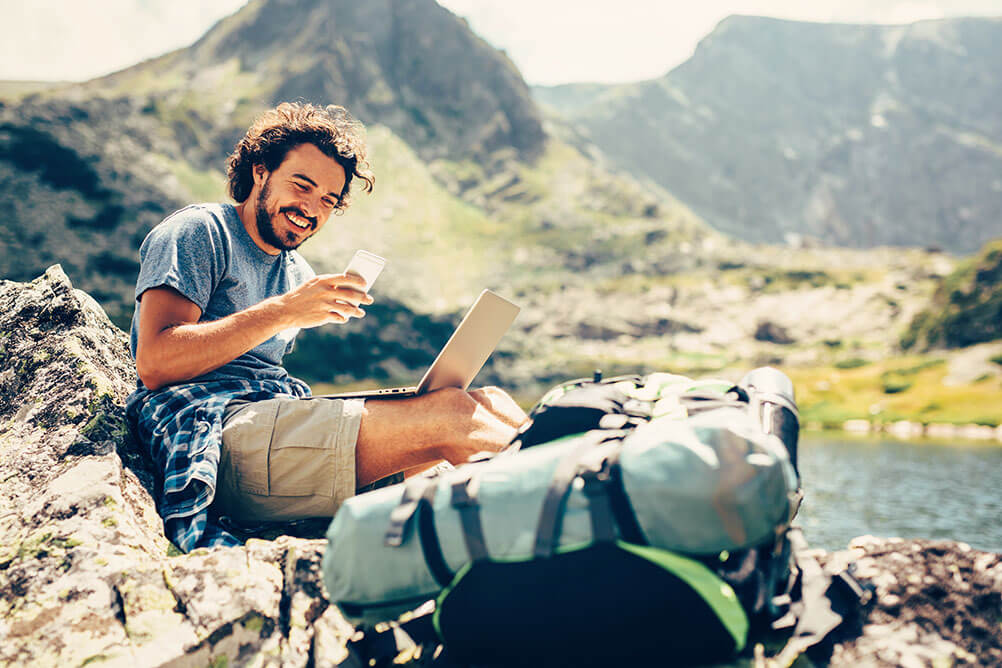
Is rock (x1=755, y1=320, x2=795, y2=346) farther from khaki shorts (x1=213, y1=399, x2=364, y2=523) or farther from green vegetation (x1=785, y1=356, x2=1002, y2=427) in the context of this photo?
khaki shorts (x1=213, y1=399, x2=364, y2=523)

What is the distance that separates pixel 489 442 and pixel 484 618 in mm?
1499

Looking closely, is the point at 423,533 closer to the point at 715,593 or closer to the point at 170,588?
the point at 715,593

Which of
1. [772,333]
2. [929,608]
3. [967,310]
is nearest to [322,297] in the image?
[929,608]

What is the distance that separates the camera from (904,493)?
3272 cm

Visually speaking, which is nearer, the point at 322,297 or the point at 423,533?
the point at 423,533

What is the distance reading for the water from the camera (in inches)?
1013

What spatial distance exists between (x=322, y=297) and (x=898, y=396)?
247ft

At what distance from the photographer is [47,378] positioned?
4.68m

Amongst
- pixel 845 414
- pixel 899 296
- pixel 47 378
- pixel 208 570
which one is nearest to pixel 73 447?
pixel 47 378

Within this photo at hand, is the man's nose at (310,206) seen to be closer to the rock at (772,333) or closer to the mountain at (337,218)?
the mountain at (337,218)

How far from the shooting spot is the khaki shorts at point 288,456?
158 inches

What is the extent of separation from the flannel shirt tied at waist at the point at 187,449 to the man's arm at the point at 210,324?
0.75ft

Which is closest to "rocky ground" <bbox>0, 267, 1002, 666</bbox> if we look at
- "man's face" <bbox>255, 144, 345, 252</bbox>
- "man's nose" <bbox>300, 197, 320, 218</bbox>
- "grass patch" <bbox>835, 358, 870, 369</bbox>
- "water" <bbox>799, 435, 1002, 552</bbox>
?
"man's face" <bbox>255, 144, 345, 252</bbox>

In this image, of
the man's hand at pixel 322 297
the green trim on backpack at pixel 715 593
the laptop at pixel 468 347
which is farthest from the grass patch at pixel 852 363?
the green trim on backpack at pixel 715 593
